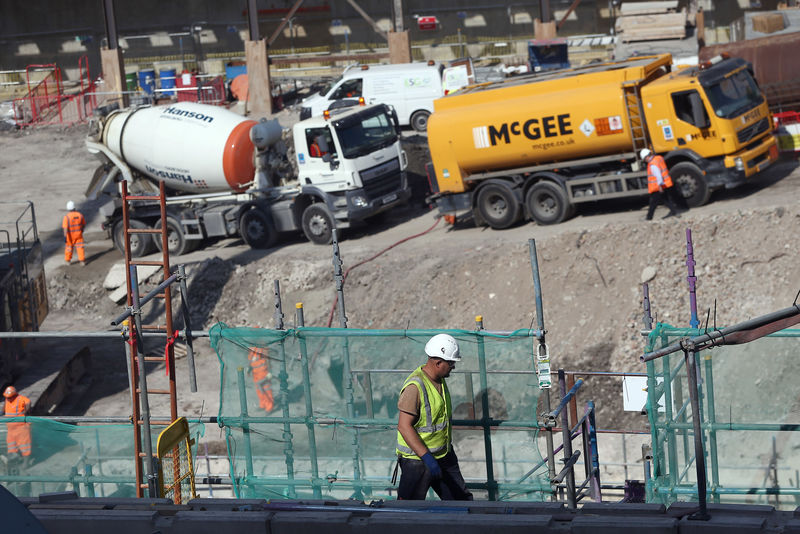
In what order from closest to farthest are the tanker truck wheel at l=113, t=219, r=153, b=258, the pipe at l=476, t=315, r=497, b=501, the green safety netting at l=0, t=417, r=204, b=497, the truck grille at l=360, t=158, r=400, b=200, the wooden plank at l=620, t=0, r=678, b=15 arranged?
the pipe at l=476, t=315, r=497, b=501 < the green safety netting at l=0, t=417, r=204, b=497 < the truck grille at l=360, t=158, r=400, b=200 < the tanker truck wheel at l=113, t=219, r=153, b=258 < the wooden plank at l=620, t=0, r=678, b=15

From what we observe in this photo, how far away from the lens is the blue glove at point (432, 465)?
822 centimetres

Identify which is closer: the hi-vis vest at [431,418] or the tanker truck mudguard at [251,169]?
the hi-vis vest at [431,418]

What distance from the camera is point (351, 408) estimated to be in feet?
31.3

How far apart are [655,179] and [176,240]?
10523 millimetres

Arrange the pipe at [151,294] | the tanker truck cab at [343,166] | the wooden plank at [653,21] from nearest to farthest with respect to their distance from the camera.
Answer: the pipe at [151,294]
the tanker truck cab at [343,166]
the wooden plank at [653,21]

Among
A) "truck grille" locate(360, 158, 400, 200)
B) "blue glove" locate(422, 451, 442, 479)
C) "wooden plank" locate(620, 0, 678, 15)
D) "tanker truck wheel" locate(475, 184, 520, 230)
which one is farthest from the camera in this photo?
"wooden plank" locate(620, 0, 678, 15)

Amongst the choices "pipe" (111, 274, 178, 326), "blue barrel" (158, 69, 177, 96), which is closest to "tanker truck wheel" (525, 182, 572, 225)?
"pipe" (111, 274, 178, 326)

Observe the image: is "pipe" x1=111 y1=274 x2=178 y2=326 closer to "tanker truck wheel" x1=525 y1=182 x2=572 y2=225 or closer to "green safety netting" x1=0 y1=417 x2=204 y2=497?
"green safety netting" x1=0 y1=417 x2=204 y2=497

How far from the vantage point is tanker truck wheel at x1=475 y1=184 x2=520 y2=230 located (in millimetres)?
21609

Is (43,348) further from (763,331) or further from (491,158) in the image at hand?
(763,331)

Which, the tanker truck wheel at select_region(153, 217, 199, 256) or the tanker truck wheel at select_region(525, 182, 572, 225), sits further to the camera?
the tanker truck wheel at select_region(153, 217, 199, 256)

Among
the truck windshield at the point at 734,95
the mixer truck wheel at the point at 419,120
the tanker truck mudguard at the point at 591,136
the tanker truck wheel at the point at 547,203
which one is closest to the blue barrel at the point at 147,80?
the mixer truck wheel at the point at 419,120

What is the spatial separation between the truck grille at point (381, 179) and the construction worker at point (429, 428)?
14150 millimetres

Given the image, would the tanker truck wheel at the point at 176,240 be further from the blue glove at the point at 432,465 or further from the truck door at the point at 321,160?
the blue glove at the point at 432,465
